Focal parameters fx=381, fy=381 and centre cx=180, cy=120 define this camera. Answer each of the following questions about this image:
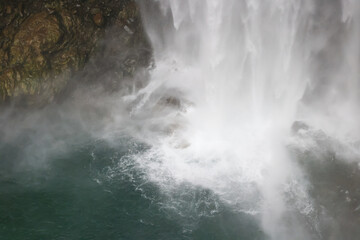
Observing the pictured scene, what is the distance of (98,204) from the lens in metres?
30.0

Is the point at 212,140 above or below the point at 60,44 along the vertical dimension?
below

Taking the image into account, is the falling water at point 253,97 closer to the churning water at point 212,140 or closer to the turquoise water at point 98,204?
the churning water at point 212,140

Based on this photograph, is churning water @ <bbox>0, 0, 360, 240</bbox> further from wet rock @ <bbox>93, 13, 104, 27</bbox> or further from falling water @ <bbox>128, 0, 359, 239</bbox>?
wet rock @ <bbox>93, 13, 104, 27</bbox>

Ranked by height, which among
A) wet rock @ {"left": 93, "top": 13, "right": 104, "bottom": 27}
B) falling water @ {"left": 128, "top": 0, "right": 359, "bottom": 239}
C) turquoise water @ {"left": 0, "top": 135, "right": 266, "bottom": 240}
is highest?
wet rock @ {"left": 93, "top": 13, "right": 104, "bottom": 27}

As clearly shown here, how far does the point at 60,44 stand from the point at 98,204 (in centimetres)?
1911

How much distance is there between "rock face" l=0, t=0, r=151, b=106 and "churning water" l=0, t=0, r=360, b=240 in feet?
7.89

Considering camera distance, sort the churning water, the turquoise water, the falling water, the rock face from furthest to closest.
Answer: the rock face < the falling water < the churning water < the turquoise water

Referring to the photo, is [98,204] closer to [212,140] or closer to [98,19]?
[212,140]

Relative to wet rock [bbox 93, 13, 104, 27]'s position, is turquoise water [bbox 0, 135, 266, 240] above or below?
below

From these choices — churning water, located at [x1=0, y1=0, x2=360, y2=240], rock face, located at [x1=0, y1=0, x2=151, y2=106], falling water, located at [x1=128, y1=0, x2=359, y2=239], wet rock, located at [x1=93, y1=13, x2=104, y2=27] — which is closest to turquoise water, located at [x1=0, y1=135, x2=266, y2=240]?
churning water, located at [x1=0, y1=0, x2=360, y2=240]

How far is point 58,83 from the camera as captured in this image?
41.3 metres

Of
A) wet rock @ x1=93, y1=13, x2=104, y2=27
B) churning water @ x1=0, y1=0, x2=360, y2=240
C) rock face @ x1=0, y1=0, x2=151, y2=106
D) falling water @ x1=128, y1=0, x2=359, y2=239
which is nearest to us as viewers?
churning water @ x1=0, y1=0, x2=360, y2=240

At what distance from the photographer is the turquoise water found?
91.2 ft

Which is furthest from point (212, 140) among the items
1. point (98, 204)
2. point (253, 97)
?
point (98, 204)
